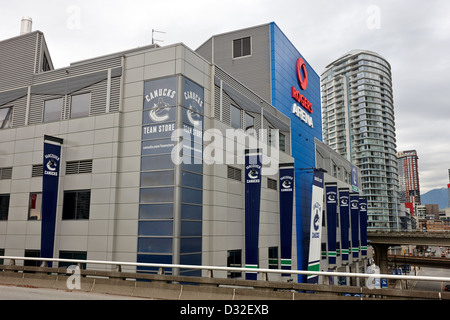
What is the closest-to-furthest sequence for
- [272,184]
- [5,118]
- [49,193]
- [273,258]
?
[49,193] < [5,118] < [273,258] < [272,184]

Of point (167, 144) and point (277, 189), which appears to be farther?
point (277, 189)

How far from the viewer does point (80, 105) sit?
86.7 feet

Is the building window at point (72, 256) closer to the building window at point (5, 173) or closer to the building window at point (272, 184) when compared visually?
the building window at point (5, 173)

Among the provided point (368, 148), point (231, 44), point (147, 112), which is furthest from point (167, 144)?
point (368, 148)

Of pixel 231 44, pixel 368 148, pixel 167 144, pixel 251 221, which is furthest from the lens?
pixel 368 148

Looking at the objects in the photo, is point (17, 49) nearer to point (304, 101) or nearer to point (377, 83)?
point (304, 101)

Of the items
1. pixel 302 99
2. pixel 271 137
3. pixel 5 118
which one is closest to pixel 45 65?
pixel 5 118

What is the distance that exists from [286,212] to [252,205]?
18.5ft

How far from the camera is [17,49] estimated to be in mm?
30781

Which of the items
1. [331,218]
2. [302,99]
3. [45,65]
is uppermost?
[302,99]

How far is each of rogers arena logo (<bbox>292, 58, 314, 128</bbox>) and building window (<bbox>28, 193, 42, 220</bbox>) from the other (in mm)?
28162

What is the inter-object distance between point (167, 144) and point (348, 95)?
145m

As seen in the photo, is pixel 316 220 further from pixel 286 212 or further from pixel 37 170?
pixel 37 170

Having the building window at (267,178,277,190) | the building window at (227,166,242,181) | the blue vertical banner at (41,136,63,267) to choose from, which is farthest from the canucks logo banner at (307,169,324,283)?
the blue vertical banner at (41,136,63,267)
